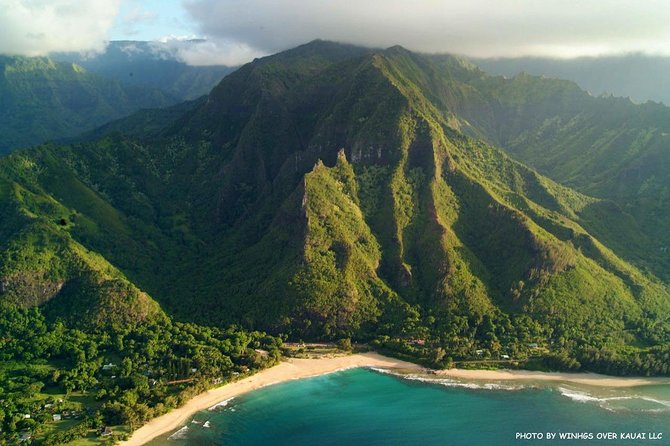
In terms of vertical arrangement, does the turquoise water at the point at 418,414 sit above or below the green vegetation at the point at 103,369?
below

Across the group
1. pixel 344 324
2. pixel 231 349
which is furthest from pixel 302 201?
pixel 231 349

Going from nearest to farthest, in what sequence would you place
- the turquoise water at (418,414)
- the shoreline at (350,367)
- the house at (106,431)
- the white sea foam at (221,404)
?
1. the house at (106,431)
2. the turquoise water at (418,414)
3. the white sea foam at (221,404)
4. the shoreline at (350,367)

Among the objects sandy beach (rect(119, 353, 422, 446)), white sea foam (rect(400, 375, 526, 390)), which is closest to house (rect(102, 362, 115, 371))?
sandy beach (rect(119, 353, 422, 446))

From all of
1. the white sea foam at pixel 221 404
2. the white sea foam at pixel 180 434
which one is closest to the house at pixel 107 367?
the white sea foam at pixel 221 404

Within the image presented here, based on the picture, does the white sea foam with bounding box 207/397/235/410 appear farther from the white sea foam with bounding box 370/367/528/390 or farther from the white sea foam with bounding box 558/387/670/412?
the white sea foam with bounding box 558/387/670/412

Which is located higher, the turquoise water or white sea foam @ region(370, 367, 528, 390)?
white sea foam @ region(370, 367, 528, 390)

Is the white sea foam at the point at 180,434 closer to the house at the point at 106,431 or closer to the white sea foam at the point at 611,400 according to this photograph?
the house at the point at 106,431
